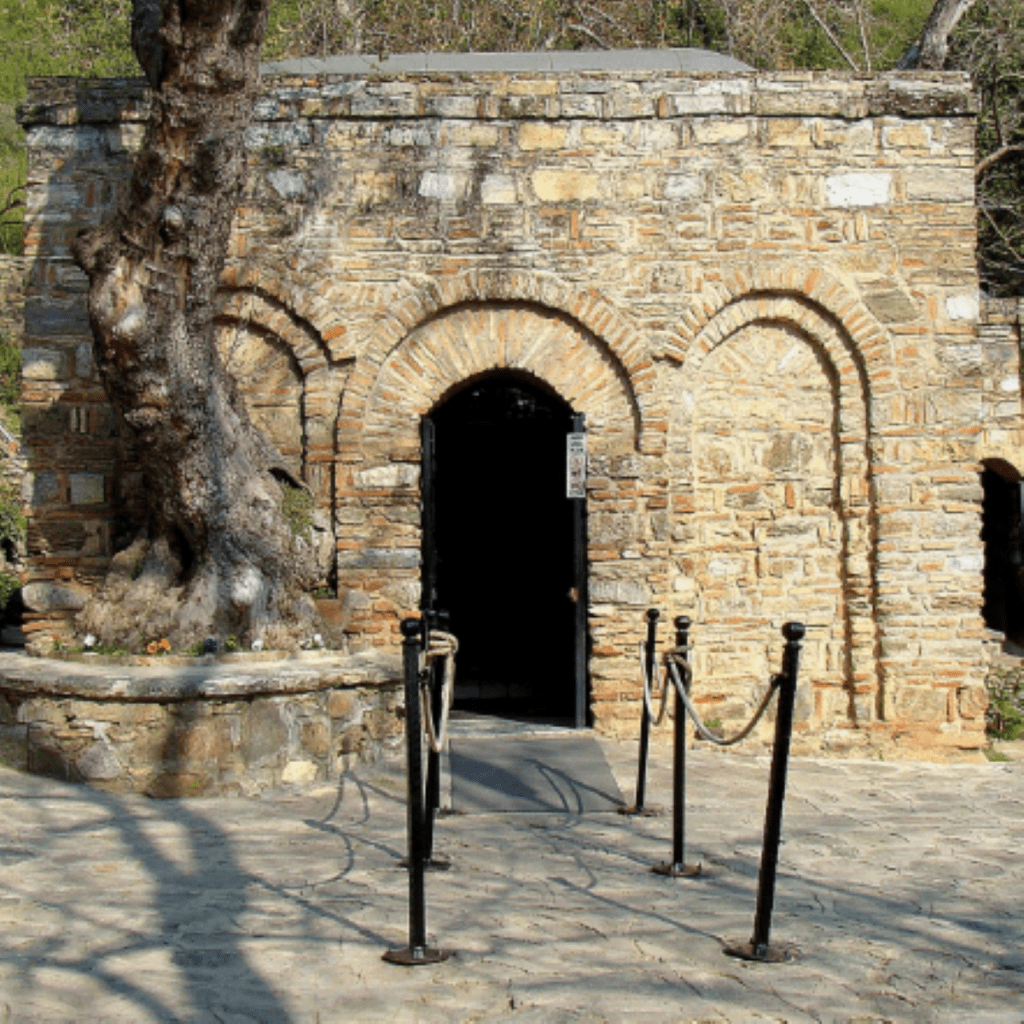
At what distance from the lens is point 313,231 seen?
800cm

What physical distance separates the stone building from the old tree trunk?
0.76 m

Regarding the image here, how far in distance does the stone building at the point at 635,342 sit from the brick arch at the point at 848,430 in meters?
0.02

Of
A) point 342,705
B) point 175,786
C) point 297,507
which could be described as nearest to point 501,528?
point 297,507

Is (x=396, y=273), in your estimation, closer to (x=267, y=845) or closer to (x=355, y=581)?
(x=355, y=581)

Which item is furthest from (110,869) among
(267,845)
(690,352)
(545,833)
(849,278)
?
(849,278)

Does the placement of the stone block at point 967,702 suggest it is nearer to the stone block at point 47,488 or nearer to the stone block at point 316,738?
the stone block at point 316,738

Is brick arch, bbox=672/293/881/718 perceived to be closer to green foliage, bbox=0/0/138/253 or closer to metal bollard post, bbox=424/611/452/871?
metal bollard post, bbox=424/611/452/871

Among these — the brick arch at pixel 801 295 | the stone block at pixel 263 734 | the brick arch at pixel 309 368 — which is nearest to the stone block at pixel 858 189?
the brick arch at pixel 801 295

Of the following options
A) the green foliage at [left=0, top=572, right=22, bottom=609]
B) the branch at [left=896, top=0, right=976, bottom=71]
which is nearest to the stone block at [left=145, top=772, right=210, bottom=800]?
the green foliage at [left=0, top=572, right=22, bottom=609]

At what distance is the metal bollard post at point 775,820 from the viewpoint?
390cm

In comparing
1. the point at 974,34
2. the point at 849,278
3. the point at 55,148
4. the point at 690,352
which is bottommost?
the point at 690,352

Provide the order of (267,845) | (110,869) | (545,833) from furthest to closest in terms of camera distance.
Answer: (545,833), (267,845), (110,869)

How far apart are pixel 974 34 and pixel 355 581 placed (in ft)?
41.0

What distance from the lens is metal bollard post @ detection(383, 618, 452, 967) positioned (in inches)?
150
